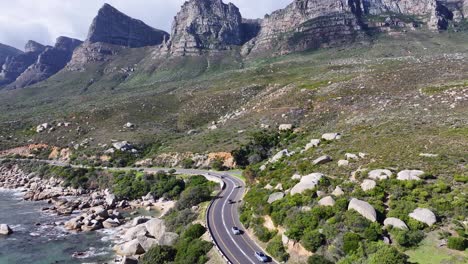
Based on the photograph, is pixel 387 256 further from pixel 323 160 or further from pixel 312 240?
pixel 323 160

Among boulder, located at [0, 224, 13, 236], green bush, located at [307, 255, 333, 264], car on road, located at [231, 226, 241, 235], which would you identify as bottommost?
boulder, located at [0, 224, 13, 236]

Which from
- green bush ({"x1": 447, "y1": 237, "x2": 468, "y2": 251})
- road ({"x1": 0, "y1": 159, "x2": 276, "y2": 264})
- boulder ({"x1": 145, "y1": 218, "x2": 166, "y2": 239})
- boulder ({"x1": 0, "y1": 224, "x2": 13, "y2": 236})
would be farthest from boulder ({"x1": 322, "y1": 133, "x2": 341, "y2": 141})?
boulder ({"x1": 0, "y1": 224, "x2": 13, "y2": 236})

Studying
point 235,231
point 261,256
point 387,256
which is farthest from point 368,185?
point 235,231

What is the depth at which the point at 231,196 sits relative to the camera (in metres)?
51.6

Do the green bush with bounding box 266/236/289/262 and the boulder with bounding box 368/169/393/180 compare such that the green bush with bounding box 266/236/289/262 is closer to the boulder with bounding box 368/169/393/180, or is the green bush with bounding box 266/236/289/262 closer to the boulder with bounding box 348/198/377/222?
the boulder with bounding box 348/198/377/222

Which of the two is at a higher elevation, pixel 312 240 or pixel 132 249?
pixel 312 240

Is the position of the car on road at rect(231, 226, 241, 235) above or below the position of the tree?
below

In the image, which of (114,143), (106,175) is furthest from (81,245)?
(114,143)

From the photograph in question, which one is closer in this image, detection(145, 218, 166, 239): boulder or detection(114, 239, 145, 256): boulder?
detection(114, 239, 145, 256): boulder

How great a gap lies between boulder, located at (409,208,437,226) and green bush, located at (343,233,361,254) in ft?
16.2

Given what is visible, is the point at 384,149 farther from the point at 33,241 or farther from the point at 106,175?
the point at 106,175

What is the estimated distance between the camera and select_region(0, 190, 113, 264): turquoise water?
138ft

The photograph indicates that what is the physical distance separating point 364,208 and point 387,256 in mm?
6732

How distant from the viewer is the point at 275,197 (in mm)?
40125
